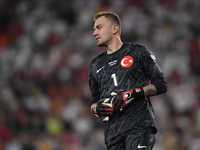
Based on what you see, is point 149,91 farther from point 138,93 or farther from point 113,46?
point 113,46

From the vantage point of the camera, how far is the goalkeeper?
310 centimetres

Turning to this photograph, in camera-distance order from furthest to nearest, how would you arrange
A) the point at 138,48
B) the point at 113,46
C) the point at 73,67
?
the point at 73,67 < the point at 113,46 < the point at 138,48

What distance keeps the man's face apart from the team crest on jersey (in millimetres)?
331

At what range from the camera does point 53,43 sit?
10773 mm

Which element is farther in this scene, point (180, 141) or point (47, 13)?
point (47, 13)

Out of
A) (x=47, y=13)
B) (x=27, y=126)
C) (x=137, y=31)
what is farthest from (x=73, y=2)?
(x=27, y=126)

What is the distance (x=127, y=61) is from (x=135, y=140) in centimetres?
82

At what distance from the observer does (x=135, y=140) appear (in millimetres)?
3064

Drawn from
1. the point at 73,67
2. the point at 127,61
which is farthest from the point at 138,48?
the point at 73,67

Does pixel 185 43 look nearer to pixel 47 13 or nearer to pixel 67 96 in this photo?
pixel 67 96

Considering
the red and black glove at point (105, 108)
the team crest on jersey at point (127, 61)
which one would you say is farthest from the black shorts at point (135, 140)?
the team crest on jersey at point (127, 61)

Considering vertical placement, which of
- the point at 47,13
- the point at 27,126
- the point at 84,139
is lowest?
the point at 84,139

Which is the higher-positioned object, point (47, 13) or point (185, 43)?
point (47, 13)

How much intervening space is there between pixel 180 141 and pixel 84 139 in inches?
98.3
